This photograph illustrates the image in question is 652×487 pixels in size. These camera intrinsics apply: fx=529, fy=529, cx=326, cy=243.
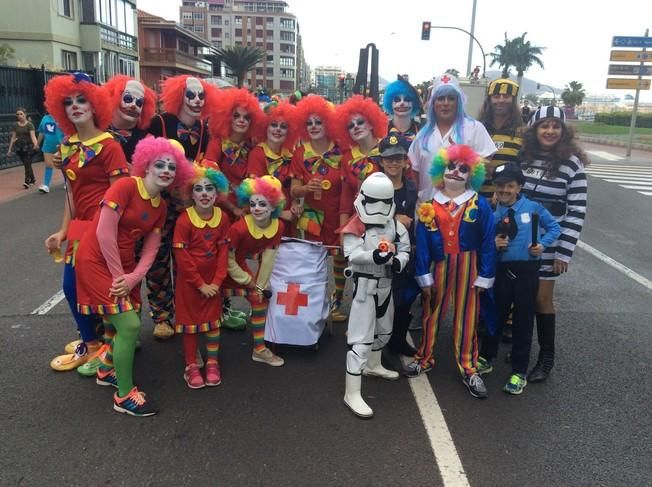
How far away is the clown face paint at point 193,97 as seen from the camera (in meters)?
3.96

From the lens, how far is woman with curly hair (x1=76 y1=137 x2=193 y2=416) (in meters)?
3.11

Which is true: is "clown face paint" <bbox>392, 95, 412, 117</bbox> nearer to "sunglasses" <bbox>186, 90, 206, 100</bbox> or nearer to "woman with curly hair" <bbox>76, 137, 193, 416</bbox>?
"sunglasses" <bbox>186, 90, 206, 100</bbox>

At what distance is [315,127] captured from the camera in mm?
4082

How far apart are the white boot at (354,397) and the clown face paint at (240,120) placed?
2.08 metres

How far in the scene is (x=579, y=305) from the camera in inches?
209

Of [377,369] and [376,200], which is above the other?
[376,200]

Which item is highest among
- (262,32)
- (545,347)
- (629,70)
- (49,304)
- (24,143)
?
(262,32)

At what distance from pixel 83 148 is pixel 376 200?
185cm

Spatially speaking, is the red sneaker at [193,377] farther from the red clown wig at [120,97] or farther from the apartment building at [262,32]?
the apartment building at [262,32]

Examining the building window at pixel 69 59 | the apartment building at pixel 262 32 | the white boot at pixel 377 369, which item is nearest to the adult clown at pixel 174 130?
the white boot at pixel 377 369

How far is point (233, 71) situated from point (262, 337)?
2374 inches

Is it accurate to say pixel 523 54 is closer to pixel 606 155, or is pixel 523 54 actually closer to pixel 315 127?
pixel 606 155

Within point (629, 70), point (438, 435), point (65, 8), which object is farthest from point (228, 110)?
point (65, 8)

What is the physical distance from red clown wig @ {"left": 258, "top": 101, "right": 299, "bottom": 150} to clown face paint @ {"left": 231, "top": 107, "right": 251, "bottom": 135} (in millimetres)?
139
